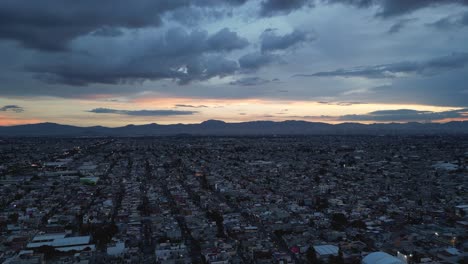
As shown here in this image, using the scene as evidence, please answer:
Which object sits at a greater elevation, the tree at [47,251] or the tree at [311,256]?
the tree at [47,251]

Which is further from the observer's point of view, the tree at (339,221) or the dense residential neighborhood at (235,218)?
the tree at (339,221)

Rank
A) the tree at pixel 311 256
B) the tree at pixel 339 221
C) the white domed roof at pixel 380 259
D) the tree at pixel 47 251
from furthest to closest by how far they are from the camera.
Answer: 1. the tree at pixel 339 221
2. the tree at pixel 47 251
3. the tree at pixel 311 256
4. the white domed roof at pixel 380 259

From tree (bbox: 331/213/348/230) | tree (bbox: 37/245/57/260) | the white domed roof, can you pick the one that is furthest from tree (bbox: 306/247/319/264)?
tree (bbox: 37/245/57/260)

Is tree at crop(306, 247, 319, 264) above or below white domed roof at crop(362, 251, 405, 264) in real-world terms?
below

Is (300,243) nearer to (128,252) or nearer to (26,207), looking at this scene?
(128,252)

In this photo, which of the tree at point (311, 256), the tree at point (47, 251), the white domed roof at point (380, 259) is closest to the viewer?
the white domed roof at point (380, 259)

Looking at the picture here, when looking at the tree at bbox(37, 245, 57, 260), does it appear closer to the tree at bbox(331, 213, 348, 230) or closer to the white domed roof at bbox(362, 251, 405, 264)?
the white domed roof at bbox(362, 251, 405, 264)

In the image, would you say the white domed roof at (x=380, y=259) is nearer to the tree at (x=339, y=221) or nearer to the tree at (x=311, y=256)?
the tree at (x=311, y=256)

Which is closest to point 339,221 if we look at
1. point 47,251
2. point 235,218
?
point 235,218

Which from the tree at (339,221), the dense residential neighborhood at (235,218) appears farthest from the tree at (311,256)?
the tree at (339,221)

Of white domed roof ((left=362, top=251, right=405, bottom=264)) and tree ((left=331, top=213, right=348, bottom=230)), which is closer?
white domed roof ((left=362, top=251, right=405, bottom=264))
